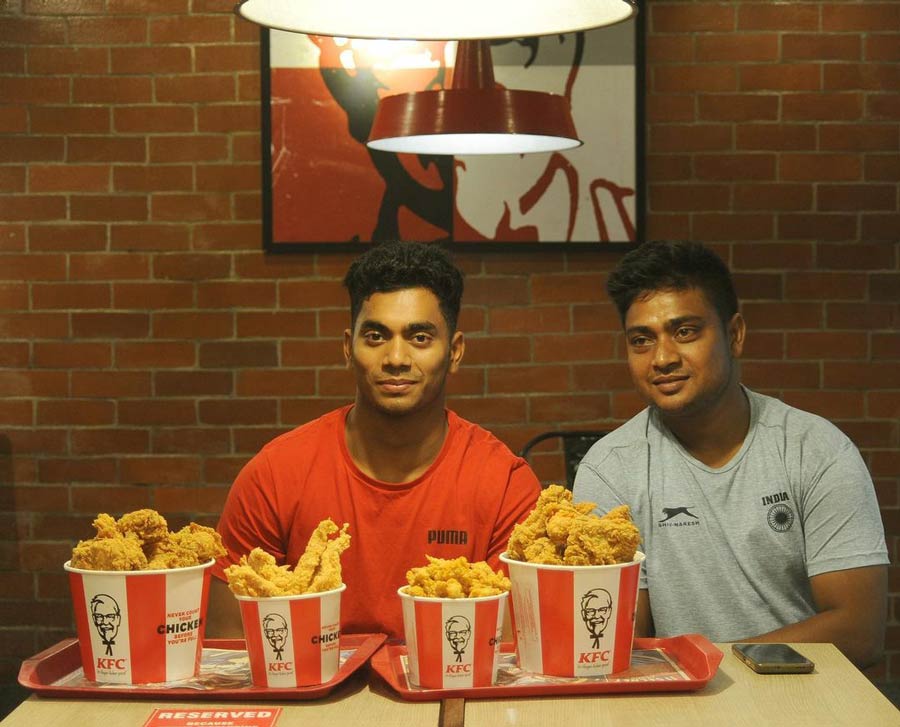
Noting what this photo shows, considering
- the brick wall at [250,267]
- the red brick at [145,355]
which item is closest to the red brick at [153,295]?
the brick wall at [250,267]

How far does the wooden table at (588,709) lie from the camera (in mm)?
1284

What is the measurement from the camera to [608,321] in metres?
3.62

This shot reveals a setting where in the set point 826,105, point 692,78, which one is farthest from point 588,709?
point 826,105

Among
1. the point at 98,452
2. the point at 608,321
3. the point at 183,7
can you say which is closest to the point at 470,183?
the point at 608,321

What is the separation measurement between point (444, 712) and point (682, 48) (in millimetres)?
2759

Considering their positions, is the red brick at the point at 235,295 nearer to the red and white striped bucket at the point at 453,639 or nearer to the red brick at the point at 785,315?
the red brick at the point at 785,315

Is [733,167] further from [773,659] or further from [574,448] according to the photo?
[773,659]

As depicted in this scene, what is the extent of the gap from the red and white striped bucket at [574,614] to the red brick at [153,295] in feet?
8.02

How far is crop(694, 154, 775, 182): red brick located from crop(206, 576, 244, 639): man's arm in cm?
231

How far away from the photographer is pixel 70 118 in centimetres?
360

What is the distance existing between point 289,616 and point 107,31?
2773 mm

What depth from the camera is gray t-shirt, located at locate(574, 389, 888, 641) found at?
2.01 meters

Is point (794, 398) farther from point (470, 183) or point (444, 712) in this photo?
point (444, 712)

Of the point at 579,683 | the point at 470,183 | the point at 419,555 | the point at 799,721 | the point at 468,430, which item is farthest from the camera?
the point at 470,183
